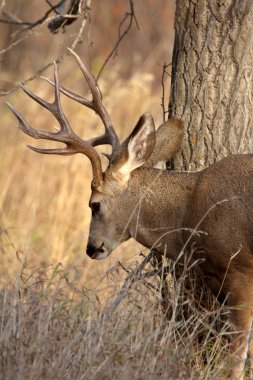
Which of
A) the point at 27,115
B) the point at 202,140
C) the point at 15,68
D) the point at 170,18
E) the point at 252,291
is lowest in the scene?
the point at 252,291

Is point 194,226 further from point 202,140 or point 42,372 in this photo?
point 42,372

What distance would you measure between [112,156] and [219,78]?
80cm

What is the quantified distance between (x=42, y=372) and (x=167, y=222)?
1.61m

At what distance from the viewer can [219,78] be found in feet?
20.1

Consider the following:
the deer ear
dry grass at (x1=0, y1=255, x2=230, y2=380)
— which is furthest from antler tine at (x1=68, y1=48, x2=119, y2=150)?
dry grass at (x1=0, y1=255, x2=230, y2=380)

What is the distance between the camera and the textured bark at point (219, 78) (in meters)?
6.12

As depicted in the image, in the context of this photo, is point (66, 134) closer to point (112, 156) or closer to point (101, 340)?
point (112, 156)

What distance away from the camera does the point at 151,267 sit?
650 centimetres


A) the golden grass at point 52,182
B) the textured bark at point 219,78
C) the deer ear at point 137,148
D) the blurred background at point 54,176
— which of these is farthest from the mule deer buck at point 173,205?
the golden grass at point 52,182

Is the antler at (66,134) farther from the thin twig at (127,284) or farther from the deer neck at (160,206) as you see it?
the thin twig at (127,284)

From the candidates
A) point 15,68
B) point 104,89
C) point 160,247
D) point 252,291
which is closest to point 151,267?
point 160,247

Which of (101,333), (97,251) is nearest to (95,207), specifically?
(97,251)

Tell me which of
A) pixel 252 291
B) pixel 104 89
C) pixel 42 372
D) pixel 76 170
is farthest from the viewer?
pixel 104 89

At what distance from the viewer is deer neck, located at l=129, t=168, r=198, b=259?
589cm
